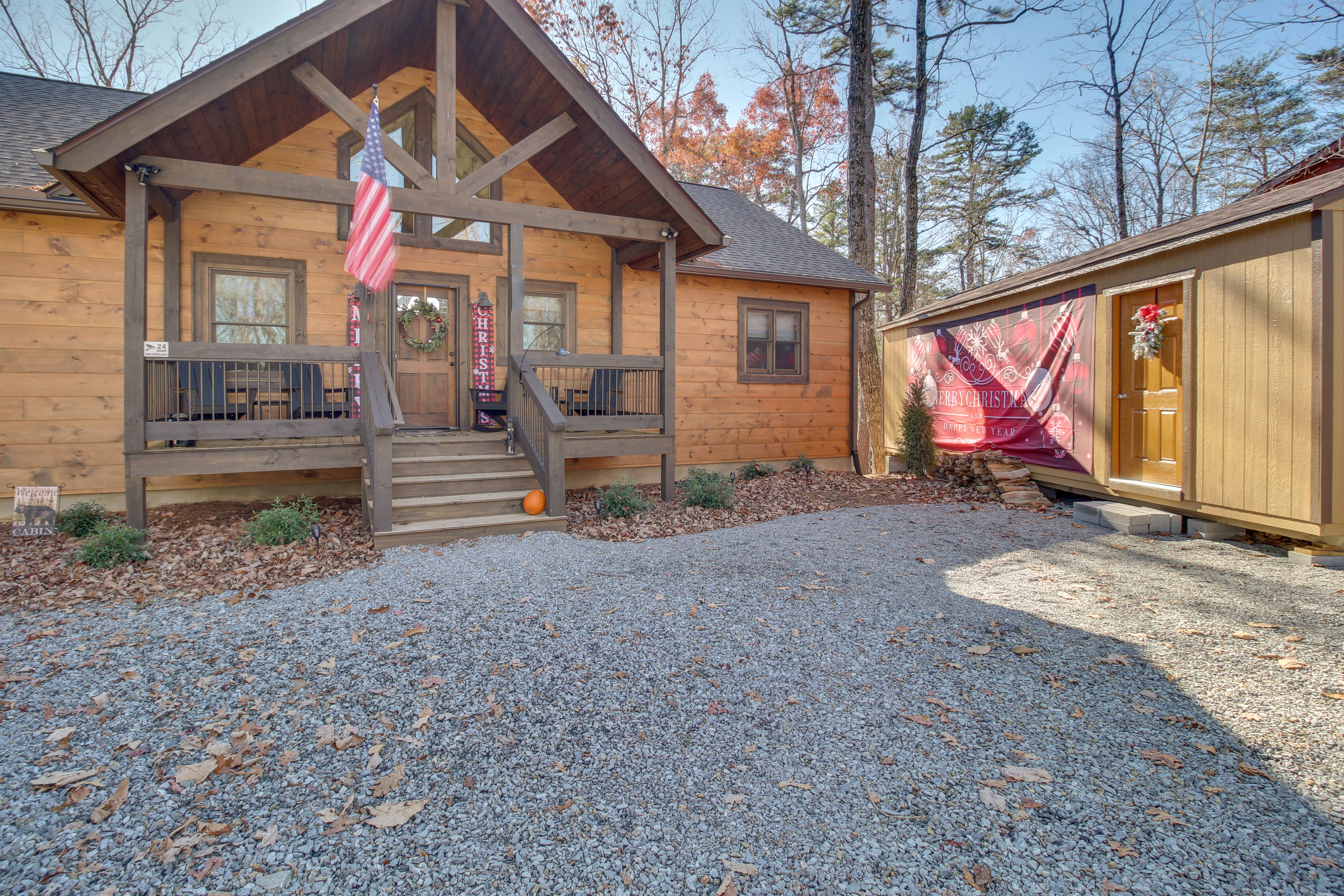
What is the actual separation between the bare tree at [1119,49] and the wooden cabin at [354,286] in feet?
46.3

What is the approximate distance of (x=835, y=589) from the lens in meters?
4.36

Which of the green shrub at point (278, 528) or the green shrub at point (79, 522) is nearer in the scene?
the green shrub at point (278, 528)

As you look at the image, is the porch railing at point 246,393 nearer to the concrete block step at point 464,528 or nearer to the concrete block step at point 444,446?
the concrete block step at point 444,446

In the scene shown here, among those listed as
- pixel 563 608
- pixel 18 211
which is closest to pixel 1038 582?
pixel 563 608

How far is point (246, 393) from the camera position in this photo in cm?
629

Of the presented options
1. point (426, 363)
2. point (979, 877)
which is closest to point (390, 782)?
point (979, 877)

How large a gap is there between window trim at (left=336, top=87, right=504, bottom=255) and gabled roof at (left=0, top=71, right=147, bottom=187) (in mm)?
2091

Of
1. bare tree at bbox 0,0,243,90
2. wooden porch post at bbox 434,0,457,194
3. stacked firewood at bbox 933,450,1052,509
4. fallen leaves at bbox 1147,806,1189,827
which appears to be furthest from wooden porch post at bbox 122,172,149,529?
bare tree at bbox 0,0,243,90

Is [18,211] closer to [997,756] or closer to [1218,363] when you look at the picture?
[997,756]

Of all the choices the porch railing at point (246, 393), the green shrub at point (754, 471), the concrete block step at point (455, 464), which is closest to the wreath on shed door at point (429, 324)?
the porch railing at point (246, 393)

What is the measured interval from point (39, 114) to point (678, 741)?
10.8 m

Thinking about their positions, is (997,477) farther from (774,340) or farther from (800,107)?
(800,107)

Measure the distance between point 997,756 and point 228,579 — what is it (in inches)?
192

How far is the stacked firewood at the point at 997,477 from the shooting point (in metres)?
7.81
